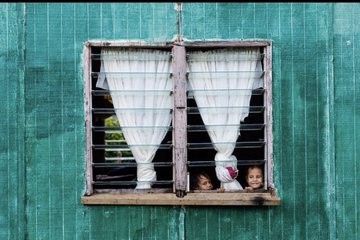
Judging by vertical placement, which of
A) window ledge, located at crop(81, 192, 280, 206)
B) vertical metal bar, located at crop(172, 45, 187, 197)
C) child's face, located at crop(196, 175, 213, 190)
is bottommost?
window ledge, located at crop(81, 192, 280, 206)

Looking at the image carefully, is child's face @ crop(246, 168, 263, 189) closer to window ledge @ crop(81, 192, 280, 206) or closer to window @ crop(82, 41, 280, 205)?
window @ crop(82, 41, 280, 205)

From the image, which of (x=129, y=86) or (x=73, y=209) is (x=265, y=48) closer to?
(x=129, y=86)

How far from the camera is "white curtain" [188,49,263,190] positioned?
4.70 meters

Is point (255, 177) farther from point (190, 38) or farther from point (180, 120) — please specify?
point (190, 38)

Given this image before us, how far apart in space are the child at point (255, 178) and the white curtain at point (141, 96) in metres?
0.85

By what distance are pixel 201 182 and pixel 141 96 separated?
93 centimetres

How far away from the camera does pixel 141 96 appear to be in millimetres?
4691

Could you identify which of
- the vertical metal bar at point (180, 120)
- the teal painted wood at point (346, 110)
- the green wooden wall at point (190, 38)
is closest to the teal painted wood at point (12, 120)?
the green wooden wall at point (190, 38)

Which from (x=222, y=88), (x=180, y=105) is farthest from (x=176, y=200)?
(x=222, y=88)

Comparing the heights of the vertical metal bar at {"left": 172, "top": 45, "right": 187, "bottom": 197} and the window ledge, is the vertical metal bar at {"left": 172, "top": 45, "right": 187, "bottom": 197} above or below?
above

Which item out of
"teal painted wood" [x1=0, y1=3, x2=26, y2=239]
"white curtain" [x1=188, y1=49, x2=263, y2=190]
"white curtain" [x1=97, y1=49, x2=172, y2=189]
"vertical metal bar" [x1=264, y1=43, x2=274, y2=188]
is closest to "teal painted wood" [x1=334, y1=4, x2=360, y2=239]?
"vertical metal bar" [x1=264, y1=43, x2=274, y2=188]

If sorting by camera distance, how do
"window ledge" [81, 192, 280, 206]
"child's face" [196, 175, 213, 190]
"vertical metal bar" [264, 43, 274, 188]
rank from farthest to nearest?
"child's face" [196, 175, 213, 190]
"vertical metal bar" [264, 43, 274, 188]
"window ledge" [81, 192, 280, 206]

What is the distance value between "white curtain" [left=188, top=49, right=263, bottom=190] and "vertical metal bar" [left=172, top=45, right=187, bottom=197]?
127 mm

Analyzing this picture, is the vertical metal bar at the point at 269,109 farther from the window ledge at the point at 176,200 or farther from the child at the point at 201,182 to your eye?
the child at the point at 201,182
